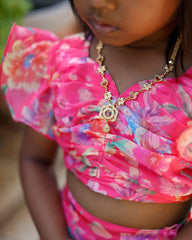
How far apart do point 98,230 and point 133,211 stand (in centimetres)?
12

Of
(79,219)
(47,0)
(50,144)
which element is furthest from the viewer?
(47,0)

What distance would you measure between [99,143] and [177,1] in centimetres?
35

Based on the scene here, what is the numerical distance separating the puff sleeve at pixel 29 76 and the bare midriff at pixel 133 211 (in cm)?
23

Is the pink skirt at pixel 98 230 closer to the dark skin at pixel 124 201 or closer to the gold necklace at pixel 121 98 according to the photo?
the dark skin at pixel 124 201

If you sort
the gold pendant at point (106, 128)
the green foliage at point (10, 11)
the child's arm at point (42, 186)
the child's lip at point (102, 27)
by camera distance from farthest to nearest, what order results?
1. the green foliage at point (10, 11)
2. the child's arm at point (42, 186)
3. the gold pendant at point (106, 128)
4. the child's lip at point (102, 27)

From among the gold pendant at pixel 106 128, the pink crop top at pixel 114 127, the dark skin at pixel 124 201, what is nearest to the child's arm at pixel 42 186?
the dark skin at pixel 124 201

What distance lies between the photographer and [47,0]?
8.95 ft

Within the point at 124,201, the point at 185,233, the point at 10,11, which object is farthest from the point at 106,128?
the point at 10,11

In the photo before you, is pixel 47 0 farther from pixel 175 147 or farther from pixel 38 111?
pixel 175 147

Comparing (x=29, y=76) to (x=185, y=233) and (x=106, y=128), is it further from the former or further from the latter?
(x=185, y=233)

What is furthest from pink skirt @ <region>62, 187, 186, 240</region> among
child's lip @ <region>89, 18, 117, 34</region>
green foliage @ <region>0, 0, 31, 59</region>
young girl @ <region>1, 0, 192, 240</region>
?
green foliage @ <region>0, 0, 31, 59</region>

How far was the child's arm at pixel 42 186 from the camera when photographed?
0.93 m

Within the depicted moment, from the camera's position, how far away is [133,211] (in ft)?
2.64

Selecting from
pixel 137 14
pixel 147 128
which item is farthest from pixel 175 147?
→ pixel 137 14
